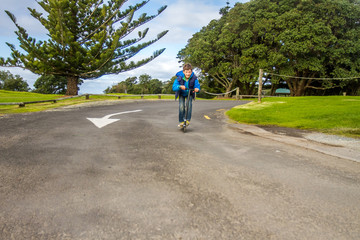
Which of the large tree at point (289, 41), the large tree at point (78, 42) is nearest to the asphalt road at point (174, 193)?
the large tree at point (78, 42)

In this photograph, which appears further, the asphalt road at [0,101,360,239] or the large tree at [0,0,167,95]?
the large tree at [0,0,167,95]

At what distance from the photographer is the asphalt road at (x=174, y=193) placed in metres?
1.72

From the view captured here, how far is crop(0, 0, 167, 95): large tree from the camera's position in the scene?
62.3 ft

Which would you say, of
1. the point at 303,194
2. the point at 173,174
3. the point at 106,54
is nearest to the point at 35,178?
the point at 173,174

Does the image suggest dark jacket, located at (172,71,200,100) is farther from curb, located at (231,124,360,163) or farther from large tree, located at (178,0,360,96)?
large tree, located at (178,0,360,96)

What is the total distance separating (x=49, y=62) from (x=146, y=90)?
236 feet

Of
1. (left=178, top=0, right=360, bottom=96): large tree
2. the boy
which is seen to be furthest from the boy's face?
(left=178, top=0, right=360, bottom=96): large tree

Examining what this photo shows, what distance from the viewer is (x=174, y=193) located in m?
2.33

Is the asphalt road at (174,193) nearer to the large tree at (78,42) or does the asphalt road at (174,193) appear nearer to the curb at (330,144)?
the curb at (330,144)

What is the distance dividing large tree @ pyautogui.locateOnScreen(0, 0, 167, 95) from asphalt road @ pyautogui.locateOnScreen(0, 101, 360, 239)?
57.9ft

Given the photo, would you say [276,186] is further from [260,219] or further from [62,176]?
[62,176]

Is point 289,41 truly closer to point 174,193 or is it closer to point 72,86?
point 72,86

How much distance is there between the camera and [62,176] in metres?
2.72

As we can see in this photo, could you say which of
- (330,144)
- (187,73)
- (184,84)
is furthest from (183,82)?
(330,144)
